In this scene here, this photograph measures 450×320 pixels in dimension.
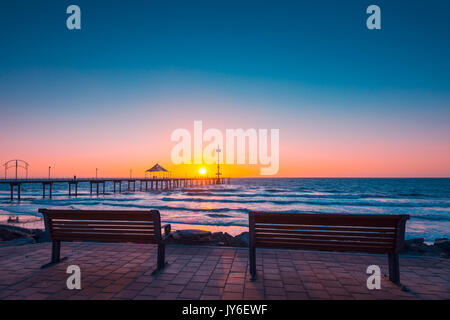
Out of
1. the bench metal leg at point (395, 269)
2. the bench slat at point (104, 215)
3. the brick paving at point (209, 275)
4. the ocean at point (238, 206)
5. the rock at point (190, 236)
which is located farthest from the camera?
the ocean at point (238, 206)

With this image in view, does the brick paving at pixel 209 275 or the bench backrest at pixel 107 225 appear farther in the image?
the bench backrest at pixel 107 225

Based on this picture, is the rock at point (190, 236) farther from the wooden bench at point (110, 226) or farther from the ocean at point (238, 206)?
the ocean at point (238, 206)

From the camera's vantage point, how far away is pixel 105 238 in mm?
4004

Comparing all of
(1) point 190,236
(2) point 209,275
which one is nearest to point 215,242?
(1) point 190,236

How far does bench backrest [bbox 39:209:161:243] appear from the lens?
152 inches

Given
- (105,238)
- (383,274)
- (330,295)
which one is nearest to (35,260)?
(105,238)

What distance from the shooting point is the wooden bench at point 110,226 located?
152 inches

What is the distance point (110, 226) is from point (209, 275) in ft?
5.93

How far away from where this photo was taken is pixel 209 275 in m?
3.66

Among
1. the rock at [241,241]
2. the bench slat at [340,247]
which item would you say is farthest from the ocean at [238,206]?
the bench slat at [340,247]

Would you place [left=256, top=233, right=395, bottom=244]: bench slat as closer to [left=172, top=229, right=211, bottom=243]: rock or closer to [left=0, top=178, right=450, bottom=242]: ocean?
[left=0, top=178, right=450, bottom=242]: ocean

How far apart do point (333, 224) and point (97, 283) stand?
11.3ft
